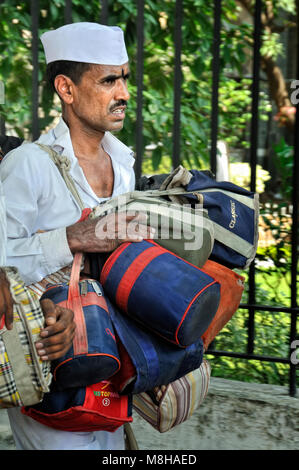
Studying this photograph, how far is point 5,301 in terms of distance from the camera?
1.83 metres

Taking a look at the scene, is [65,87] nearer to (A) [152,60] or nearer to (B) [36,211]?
(B) [36,211]

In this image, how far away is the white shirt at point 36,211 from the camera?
89.7 inches

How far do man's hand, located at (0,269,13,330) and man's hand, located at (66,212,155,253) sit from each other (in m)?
0.45

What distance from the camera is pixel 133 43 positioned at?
4172 millimetres

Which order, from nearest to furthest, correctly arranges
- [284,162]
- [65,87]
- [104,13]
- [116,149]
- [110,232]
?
[110,232], [65,87], [116,149], [104,13], [284,162]

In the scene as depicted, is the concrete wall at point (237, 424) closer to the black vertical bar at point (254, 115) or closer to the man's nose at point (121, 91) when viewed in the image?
the black vertical bar at point (254, 115)

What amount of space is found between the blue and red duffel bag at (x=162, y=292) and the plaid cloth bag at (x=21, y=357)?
11.4 inches

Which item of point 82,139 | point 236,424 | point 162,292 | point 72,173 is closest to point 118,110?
point 82,139

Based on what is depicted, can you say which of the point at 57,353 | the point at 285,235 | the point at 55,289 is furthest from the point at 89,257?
the point at 285,235

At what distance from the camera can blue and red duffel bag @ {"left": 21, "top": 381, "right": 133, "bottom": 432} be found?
2.05m

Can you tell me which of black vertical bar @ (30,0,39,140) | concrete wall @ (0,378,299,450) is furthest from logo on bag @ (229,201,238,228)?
black vertical bar @ (30,0,39,140)

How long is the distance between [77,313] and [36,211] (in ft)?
1.60

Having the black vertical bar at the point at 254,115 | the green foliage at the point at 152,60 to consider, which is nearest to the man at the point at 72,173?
the black vertical bar at the point at 254,115
